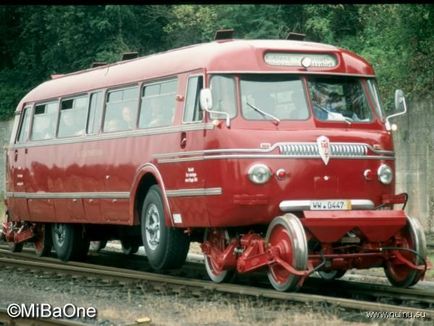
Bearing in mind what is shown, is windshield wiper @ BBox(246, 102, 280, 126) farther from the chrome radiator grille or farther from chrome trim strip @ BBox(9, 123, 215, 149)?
chrome trim strip @ BBox(9, 123, 215, 149)

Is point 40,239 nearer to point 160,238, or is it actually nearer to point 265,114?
point 160,238

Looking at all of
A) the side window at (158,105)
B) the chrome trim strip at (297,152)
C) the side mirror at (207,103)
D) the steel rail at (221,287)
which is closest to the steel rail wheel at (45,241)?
the steel rail at (221,287)

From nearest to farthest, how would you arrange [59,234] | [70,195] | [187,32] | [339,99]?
[339,99] < [70,195] < [59,234] < [187,32]

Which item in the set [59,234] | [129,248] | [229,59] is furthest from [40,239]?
[229,59]

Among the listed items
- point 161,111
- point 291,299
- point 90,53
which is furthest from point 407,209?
point 90,53

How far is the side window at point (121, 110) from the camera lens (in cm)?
1520

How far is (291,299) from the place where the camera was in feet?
37.5

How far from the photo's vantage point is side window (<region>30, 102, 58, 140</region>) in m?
18.1

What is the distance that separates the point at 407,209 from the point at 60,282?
10.2 meters

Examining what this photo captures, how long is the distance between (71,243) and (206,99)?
604cm

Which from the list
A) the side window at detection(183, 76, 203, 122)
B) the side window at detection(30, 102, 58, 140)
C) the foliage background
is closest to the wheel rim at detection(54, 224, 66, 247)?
the side window at detection(30, 102, 58, 140)

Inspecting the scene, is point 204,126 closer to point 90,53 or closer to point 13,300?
point 13,300

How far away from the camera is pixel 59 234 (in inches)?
723

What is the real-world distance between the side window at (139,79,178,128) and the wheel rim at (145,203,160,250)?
1.16 m
